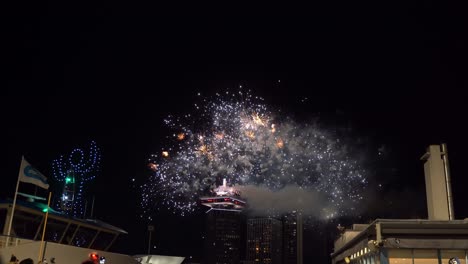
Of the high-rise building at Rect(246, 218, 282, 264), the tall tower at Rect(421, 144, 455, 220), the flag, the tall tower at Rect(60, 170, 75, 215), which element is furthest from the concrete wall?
the high-rise building at Rect(246, 218, 282, 264)

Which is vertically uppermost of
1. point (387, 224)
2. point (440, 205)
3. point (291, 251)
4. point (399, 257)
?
point (291, 251)

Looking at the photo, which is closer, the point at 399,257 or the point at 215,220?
the point at 399,257

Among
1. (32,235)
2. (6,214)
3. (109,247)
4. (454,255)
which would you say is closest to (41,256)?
(6,214)

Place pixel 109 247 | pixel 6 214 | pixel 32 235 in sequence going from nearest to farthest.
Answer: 1. pixel 6 214
2. pixel 32 235
3. pixel 109 247

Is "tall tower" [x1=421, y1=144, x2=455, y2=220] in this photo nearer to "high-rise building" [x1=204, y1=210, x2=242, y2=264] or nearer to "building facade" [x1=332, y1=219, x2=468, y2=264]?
"building facade" [x1=332, y1=219, x2=468, y2=264]

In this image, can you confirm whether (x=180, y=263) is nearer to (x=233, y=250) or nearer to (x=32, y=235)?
(x=32, y=235)

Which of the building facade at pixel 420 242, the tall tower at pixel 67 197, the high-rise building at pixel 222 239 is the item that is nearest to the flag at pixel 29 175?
the building facade at pixel 420 242

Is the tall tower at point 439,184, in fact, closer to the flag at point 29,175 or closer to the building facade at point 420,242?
the building facade at point 420,242
